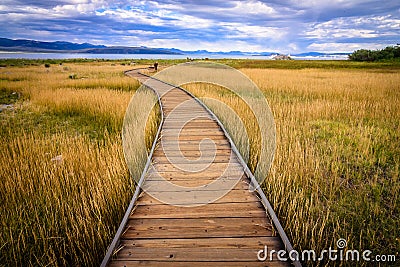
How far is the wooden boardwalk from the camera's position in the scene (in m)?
2.64

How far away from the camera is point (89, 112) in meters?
10.7

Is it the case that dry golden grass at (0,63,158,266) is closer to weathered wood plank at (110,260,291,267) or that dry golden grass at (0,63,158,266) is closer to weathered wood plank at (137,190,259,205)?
weathered wood plank at (137,190,259,205)

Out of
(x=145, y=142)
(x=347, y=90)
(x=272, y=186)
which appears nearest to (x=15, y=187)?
(x=145, y=142)

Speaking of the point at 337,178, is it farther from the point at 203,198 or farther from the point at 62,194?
the point at 62,194

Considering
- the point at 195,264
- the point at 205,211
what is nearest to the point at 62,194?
the point at 205,211

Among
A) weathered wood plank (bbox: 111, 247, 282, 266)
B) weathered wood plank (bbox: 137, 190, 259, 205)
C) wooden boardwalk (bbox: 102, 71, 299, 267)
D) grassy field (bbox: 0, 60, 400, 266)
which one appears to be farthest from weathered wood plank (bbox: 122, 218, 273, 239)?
weathered wood plank (bbox: 137, 190, 259, 205)

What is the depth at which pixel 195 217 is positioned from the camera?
333 cm

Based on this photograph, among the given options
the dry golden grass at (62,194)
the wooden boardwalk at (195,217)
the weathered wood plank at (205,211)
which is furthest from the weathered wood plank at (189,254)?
the weathered wood plank at (205,211)

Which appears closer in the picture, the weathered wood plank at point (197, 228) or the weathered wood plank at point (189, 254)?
the weathered wood plank at point (189, 254)

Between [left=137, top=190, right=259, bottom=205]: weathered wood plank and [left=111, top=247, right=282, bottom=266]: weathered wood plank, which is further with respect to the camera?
[left=137, top=190, right=259, bottom=205]: weathered wood plank

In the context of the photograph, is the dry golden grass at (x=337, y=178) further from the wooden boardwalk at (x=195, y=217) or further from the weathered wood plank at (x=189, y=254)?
the weathered wood plank at (x=189, y=254)

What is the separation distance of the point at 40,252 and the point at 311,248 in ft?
10.4

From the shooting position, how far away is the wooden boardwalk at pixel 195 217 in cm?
264

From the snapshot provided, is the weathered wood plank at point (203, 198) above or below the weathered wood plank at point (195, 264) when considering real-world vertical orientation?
above
